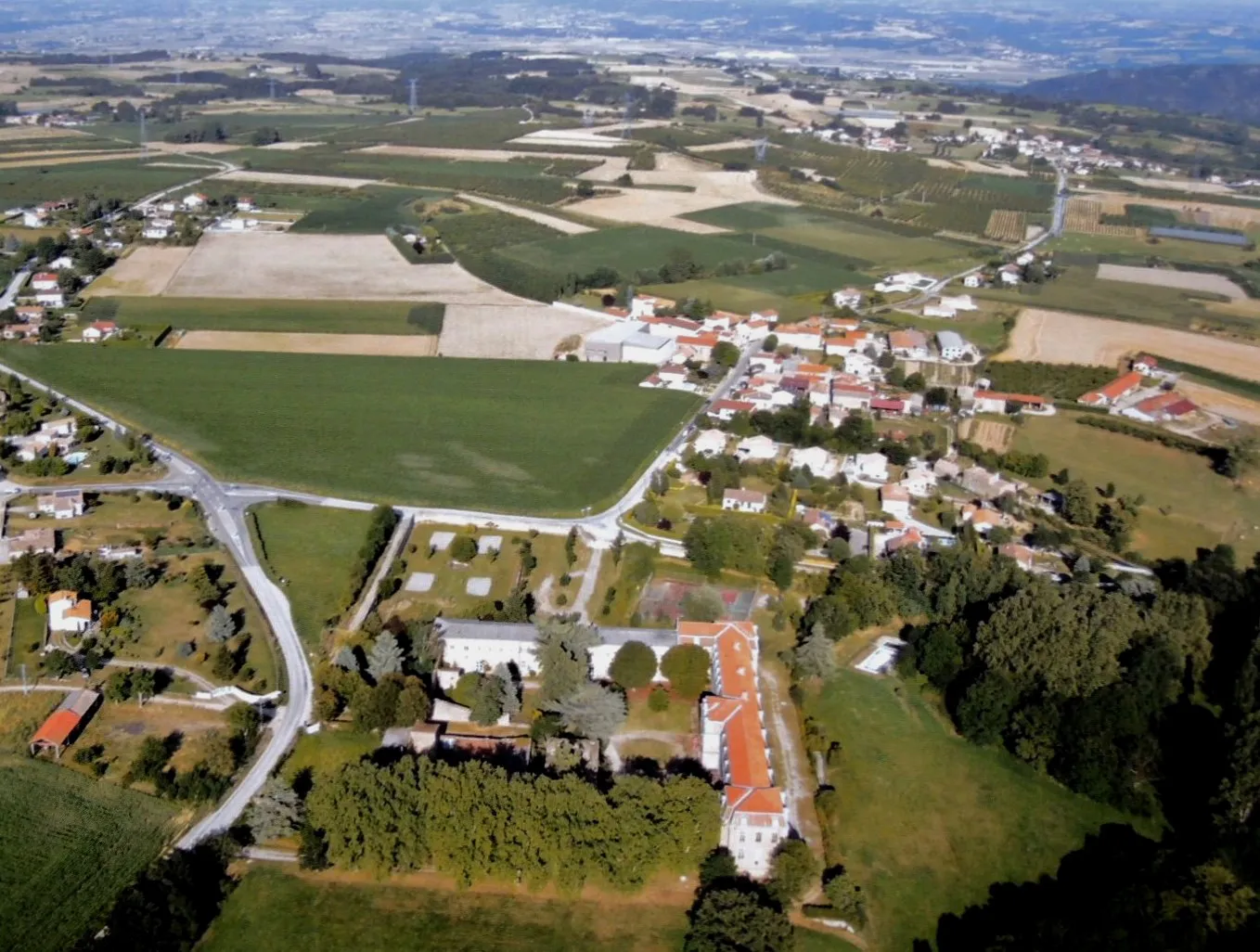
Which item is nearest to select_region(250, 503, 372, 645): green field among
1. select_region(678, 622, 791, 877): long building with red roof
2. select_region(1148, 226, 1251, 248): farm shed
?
select_region(678, 622, 791, 877): long building with red roof

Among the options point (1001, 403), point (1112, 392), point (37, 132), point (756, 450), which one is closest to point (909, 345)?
point (1001, 403)

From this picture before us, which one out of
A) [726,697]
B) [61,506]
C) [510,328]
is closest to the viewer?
[726,697]

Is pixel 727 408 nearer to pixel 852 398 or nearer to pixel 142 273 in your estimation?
pixel 852 398

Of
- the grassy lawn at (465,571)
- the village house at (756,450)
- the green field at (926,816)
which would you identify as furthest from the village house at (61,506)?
Answer: the green field at (926,816)

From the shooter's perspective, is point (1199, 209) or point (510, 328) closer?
point (510, 328)

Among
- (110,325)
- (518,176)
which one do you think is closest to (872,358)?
(110,325)
